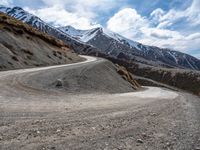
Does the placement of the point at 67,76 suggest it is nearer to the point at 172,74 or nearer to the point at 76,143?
the point at 76,143

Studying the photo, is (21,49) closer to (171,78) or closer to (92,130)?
(92,130)

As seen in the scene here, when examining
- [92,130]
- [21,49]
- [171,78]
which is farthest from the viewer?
[171,78]

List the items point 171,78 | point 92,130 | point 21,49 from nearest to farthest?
point 92,130 → point 21,49 → point 171,78

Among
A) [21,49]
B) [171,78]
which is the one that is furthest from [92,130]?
[171,78]

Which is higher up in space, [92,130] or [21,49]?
[21,49]

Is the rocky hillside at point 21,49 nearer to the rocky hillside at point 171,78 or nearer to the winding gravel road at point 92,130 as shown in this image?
the winding gravel road at point 92,130

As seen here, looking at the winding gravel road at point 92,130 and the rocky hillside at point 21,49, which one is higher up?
the rocky hillside at point 21,49

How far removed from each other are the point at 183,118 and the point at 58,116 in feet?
18.5

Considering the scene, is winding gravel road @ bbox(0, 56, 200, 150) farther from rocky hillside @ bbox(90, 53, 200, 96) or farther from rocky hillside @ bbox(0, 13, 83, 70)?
rocky hillside @ bbox(90, 53, 200, 96)

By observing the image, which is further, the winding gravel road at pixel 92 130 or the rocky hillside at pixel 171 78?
the rocky hillside at pixel 171 78

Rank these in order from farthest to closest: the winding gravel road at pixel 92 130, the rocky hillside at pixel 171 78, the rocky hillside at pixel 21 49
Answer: the rocky hillside at pixel 171 78, the rocky hillside at pixel 21 49, the winding gravel road at pixel 92 130

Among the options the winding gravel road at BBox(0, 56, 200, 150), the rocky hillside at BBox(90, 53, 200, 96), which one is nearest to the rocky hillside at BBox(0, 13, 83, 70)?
the winding gravel road at BBox(0, 56, 200, 150)

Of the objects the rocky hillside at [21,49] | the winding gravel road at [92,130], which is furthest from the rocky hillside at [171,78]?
the winding gravel road at [92,130]

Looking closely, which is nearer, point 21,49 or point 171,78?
point 21,49
